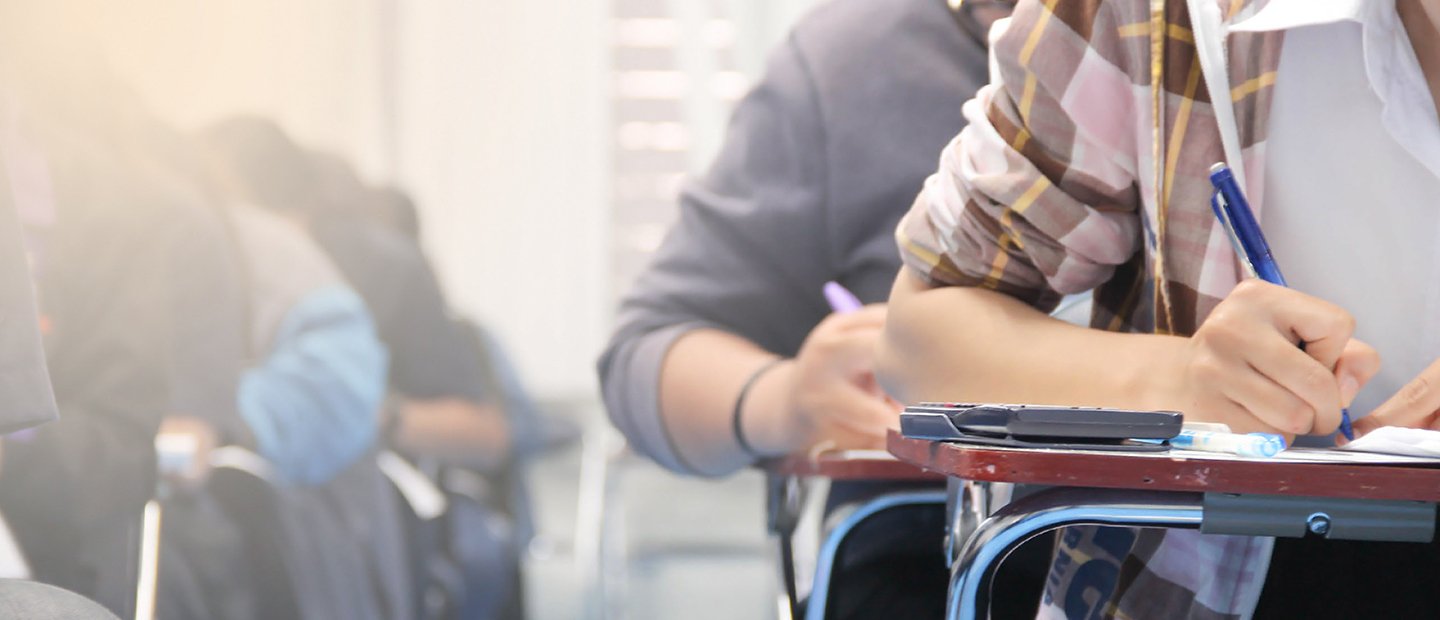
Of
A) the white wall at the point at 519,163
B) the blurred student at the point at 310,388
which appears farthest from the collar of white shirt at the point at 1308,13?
the white wall at the point at 519,163

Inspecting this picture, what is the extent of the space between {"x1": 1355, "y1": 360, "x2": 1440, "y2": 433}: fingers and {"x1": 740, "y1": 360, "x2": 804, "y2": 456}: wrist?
481 mm

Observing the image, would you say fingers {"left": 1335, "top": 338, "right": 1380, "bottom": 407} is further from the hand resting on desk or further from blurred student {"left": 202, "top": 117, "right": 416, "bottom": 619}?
blurred student {"left": 202, "top": 117, "right": 416, "bottom": 619}

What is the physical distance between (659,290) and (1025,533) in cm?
71

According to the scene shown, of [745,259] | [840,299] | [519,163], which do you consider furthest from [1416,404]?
[519,163]

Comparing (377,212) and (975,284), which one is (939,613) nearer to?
(975,284)

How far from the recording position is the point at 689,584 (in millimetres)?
2832

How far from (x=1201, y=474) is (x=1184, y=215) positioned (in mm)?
246

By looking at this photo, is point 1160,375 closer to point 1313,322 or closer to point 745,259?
point 1313,322

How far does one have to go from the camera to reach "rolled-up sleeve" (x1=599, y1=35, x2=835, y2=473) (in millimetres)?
1166

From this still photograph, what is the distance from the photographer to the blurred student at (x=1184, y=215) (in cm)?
64

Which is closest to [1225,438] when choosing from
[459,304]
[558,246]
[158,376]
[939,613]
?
[939,613]

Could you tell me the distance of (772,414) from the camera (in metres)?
1.04

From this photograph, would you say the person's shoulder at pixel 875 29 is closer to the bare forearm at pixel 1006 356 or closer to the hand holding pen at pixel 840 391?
the hand holding pen at pixel 840 391

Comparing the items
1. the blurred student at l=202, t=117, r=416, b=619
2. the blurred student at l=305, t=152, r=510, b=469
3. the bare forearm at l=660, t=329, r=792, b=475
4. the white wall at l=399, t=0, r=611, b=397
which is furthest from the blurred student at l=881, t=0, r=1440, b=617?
the white wall at l=399, t=0, r=611, b=397
